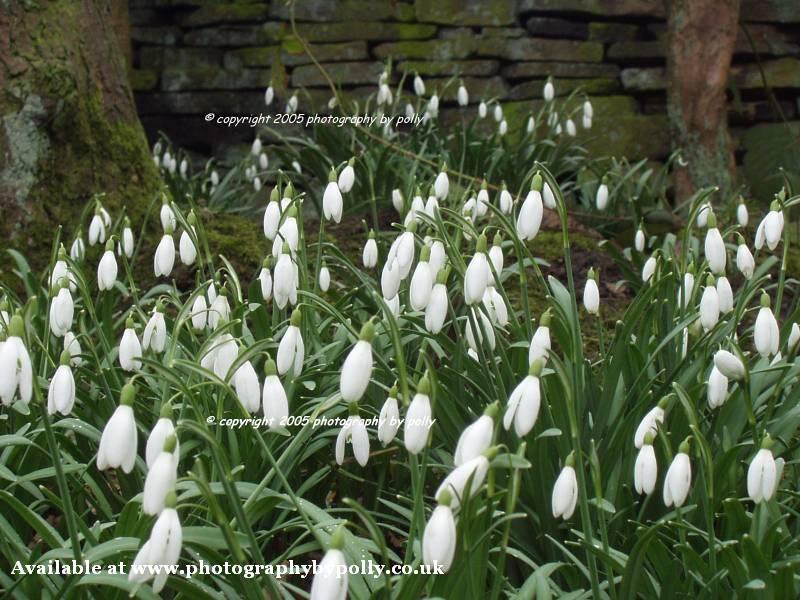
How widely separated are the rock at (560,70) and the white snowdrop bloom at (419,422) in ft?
17.3

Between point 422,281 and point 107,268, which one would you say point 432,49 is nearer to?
point 107,268

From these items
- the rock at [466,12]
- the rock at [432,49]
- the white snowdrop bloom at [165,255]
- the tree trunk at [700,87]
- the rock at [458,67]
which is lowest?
the white snowdrop bloom at [165,255]

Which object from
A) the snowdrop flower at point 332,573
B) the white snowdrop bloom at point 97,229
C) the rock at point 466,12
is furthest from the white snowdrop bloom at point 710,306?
the rock at point 466,12

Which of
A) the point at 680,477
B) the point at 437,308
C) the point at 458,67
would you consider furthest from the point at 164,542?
the point at 458,67

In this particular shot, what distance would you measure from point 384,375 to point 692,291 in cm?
76

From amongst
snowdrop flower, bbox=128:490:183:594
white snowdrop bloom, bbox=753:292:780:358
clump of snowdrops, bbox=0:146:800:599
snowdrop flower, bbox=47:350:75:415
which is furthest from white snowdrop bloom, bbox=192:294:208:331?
white snowdrop bloom, bbox=753:292:780:358

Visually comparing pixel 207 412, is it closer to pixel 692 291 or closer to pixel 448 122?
pixel 692 291

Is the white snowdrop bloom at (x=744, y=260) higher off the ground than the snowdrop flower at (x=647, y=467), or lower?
higher

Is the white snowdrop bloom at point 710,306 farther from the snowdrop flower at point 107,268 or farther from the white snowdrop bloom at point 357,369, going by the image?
the snowdrop flower at point 107,268

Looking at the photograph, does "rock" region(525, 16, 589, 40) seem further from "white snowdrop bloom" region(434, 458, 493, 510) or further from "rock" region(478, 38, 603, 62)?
"white snowdrop bloom" region(434, 458, 493, 510)

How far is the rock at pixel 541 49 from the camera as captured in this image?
20.9 feet

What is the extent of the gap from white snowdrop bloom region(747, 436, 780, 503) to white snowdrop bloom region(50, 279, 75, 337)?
4.53 feet

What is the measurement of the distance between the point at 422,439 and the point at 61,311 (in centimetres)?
103

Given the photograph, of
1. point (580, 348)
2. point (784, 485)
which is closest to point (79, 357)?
point (580, 348)
